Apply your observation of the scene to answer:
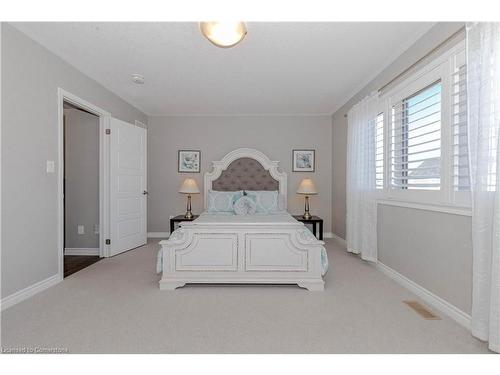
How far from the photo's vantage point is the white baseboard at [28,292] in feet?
7.47

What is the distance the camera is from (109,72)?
3.33 m

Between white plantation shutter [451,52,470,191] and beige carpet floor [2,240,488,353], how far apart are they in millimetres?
1103

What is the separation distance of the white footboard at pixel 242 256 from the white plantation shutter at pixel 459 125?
1298 millimetres

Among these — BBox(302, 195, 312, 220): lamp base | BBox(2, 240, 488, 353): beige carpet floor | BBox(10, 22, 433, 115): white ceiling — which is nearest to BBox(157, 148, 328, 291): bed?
BBox(2, 240, 488, 353): beige carpet floor

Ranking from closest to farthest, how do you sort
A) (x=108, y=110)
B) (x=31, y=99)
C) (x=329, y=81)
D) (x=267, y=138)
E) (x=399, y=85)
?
(x=31, y=99) → (x=399, y=85) → (x=329, y=81) → (x=108, y=110) → (x=267, y=138)

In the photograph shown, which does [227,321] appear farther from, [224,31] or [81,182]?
[81,182]

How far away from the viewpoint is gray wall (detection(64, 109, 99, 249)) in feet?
13.4

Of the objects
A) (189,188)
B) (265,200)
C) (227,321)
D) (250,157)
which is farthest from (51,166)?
(250,157)


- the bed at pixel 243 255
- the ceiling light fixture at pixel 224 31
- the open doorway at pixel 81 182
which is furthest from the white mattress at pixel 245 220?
the open doorway at pixel 81 182

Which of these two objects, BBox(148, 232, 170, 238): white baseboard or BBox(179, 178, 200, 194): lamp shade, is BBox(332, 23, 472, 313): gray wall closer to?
BBox(179, 178, 200, 194): lamp shade

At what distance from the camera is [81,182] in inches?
163

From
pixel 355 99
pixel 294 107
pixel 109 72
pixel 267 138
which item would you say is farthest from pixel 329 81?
pixel 109 72
